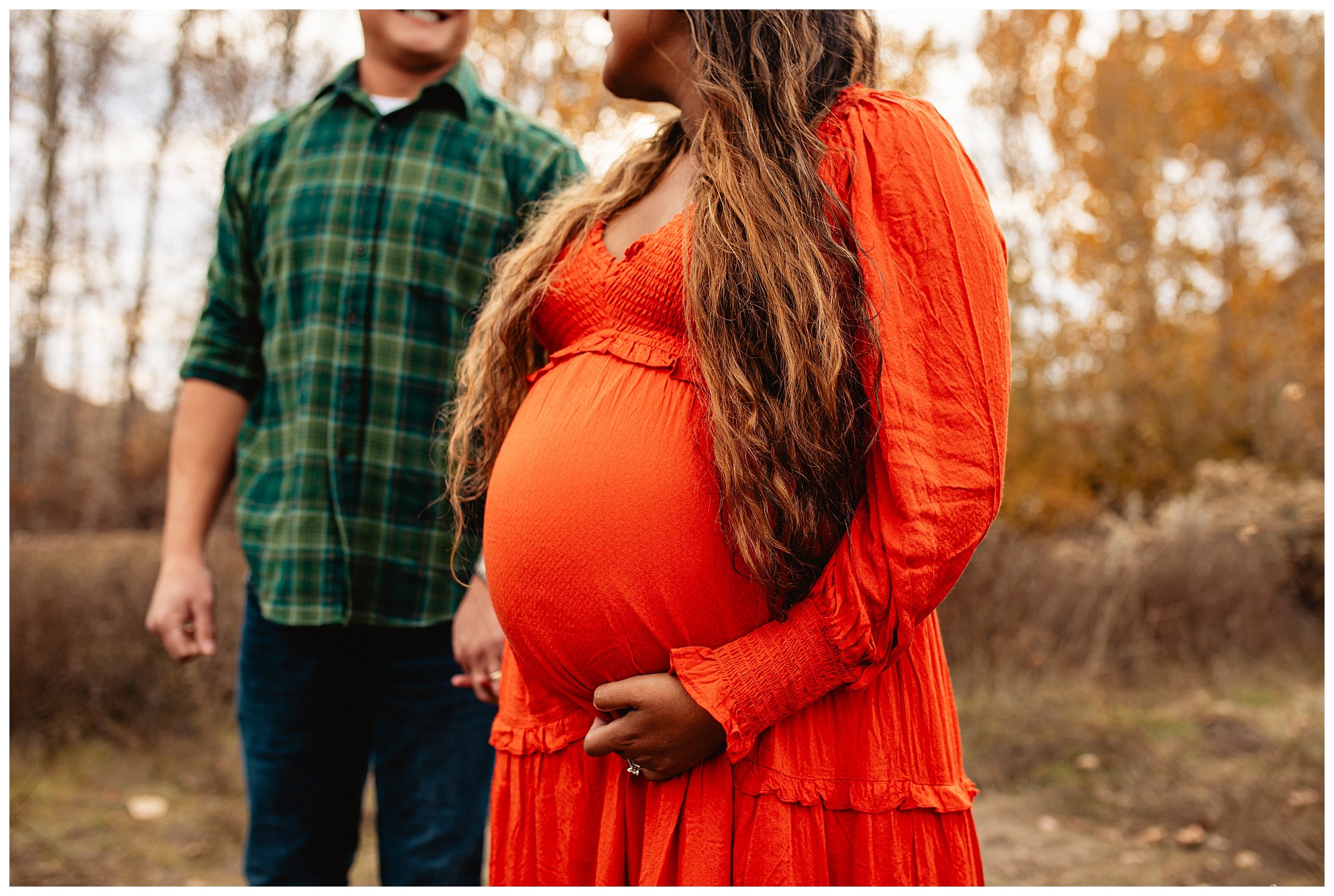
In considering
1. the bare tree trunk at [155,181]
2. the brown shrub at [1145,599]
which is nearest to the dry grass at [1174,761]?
the brown shrub at [1145,599]

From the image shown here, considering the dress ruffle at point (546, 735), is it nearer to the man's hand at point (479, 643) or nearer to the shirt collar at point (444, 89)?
the man's hand at point (479, 643)

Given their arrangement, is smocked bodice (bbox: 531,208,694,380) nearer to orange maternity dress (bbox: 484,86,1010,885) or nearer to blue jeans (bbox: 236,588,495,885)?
orange maternity dress (bbox: 484,86,1010,885)

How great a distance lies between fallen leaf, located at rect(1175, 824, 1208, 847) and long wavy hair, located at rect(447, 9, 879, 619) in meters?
3.30

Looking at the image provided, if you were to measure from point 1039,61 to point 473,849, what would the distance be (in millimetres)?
10358

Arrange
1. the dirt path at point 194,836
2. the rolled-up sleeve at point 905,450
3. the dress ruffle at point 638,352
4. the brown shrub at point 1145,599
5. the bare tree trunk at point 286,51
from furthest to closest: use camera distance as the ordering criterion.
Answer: the bare tree trunk at point 286,51 < the brown shrub at point 1145,599 < the dirt path at point 194,836 < the dress ruffle at point 638,352 < the rolled-up sleeve at point 905,450

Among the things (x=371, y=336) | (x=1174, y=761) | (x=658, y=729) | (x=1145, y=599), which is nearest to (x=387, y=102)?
(x=371, y=336)

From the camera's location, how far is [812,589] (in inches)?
42.7

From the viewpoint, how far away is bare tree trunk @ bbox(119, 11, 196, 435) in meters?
6.79

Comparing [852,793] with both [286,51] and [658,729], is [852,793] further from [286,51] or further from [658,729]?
[286,51]

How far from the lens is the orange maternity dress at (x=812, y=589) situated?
3.41 ft

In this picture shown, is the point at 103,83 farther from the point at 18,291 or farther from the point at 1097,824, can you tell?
the point at 1097,824

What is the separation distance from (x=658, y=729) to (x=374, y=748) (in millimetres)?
1077

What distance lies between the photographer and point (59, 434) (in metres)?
8.48

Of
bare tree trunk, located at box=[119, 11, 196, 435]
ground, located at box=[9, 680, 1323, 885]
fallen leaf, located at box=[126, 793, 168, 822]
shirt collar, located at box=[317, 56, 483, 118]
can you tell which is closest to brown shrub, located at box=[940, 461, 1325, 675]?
ground, located at box=[9, 680, 1323, 885]
